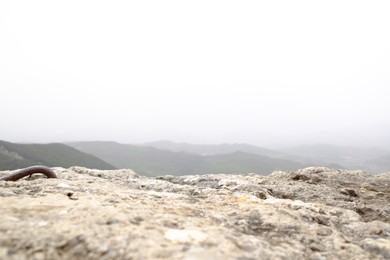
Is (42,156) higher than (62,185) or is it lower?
lower

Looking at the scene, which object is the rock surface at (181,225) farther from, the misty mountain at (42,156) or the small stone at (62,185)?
Answer: the misty mountain at (42,156)

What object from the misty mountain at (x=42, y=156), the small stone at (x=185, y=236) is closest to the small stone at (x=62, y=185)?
the small stone at (x=185, y=236)

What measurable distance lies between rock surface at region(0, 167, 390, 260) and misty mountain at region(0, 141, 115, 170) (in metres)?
145

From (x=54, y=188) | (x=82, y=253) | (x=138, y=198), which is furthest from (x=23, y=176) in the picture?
(x=82, y=253)

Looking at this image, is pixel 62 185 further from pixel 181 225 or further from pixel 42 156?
pixel 42 156

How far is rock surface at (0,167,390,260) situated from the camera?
2.96m

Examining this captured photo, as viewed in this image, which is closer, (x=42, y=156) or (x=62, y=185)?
(x=62, y=185)

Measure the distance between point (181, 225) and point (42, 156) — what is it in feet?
596

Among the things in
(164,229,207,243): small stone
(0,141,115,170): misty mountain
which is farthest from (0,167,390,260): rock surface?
(0,141,115,170): misty mountain

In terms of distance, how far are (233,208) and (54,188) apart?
3119 mm

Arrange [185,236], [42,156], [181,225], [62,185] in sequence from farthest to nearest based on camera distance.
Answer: [42,156] → [62,185] → [181,225] → [185,236]

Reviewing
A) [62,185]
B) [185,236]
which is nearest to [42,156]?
[62,185]

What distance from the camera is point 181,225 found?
11.9 ft

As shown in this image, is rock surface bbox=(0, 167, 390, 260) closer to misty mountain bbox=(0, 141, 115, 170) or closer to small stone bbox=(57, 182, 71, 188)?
small stone bbox=(57, 182, 71, 188)
